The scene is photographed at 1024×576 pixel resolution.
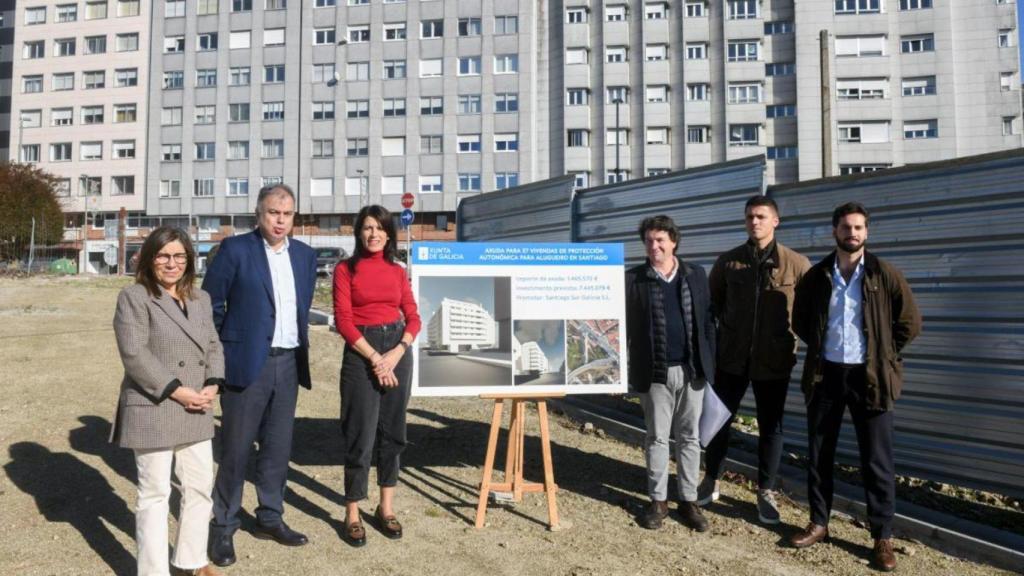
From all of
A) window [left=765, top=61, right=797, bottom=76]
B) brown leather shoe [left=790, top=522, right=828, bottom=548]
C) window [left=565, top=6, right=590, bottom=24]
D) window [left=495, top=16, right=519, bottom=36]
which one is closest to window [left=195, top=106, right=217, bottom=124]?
window [left=495, top=16, right=519, bottom=36]

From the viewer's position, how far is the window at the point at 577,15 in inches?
1775

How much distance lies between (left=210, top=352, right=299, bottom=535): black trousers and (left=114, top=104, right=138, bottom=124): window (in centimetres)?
5628

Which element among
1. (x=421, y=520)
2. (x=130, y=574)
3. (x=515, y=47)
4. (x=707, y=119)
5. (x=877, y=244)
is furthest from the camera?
(x=515, y=47)

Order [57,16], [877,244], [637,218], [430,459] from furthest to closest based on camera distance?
[57,16] < [637,218] < [430,459] < [877,244]

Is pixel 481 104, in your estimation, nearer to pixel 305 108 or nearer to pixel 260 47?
pixel 305 108

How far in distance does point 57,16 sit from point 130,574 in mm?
65055

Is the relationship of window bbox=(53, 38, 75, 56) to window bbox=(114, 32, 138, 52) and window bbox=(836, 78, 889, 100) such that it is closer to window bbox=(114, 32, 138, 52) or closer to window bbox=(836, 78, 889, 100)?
window bbox=(114, 32, 138, 52)

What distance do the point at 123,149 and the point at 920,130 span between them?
5530cm

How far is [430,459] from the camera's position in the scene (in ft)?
19.2

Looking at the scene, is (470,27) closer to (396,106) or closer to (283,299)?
(396,106)

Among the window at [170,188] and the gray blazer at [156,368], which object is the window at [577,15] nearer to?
the window at [170,188]

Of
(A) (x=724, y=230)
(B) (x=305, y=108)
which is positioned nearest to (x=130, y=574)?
(A) (x=724, y=230)

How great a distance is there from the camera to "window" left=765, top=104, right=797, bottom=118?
139ft

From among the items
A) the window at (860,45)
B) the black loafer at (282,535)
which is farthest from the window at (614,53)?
the black loafer at (282,535)
